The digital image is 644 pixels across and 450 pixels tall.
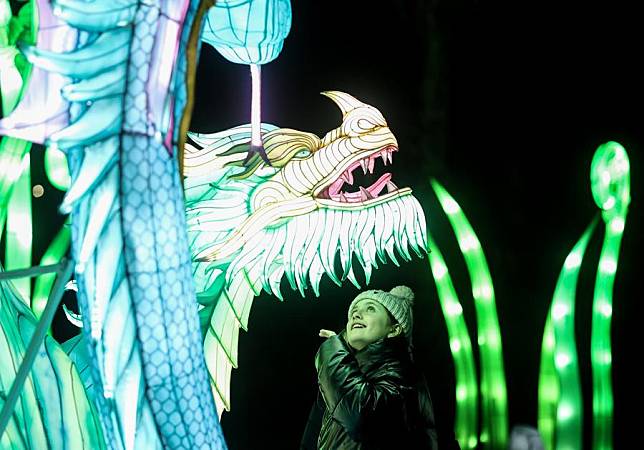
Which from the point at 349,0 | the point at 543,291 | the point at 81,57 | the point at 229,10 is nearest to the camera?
the point at 81,57

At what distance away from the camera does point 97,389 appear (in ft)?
8.64

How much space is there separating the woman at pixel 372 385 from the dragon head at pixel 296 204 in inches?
7.1

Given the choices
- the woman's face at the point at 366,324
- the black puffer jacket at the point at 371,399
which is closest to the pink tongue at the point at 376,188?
the woman's face at the point at 366,324

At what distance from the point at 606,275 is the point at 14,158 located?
2507 millimetres

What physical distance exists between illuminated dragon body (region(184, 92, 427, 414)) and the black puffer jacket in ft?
1.02

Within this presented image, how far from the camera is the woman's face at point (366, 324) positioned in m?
3.67

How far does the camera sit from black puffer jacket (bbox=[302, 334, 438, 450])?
353cm

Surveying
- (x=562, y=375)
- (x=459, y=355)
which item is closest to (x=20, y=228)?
(x=459, y=355)

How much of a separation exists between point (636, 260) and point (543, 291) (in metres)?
0.48

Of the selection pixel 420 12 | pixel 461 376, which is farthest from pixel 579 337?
pixel 420 12

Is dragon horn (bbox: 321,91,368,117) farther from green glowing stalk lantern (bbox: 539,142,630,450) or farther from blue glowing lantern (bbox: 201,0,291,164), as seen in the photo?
green glowing stalk lantern (bbox: 539,142,630,450)

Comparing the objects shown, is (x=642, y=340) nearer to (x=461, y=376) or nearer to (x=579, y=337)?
(x=579, y=337)

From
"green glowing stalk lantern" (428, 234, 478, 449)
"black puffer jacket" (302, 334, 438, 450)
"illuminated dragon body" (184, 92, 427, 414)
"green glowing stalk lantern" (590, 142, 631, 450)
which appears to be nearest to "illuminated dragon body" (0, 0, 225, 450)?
"illuminated dragon body" (184, 92, 427, 414)

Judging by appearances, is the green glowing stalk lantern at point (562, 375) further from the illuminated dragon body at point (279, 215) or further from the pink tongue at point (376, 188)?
the pink tongue at point (376, 188)
